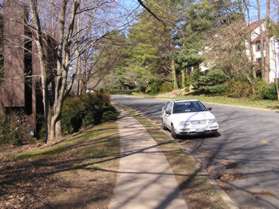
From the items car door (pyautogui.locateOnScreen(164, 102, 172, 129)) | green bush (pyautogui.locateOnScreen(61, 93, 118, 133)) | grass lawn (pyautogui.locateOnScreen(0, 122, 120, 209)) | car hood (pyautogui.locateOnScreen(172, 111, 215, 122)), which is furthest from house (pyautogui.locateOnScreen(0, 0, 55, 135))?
grass lawn (pyautogui.locateOnScreen(0, 122, 120, 209))

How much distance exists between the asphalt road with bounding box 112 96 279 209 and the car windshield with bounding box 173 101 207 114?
134 cm

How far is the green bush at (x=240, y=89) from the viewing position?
154 feet

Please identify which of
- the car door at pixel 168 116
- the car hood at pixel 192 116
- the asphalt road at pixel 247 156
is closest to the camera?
the asphalt road at pixel 247 156

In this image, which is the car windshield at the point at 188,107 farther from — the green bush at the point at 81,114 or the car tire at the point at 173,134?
the green bush at the point at 81,114

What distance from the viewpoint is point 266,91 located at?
43750mm

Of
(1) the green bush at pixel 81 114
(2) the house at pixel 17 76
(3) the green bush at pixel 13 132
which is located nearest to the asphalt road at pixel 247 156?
(1) the green bush at pixel 81 114

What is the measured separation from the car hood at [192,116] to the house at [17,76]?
277 inches

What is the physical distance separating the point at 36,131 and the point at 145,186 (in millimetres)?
17699

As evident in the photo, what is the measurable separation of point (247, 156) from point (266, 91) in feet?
104

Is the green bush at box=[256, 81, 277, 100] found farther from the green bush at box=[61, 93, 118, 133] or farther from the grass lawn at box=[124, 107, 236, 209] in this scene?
the grass lawn at box=[124, 107, 236, 209]

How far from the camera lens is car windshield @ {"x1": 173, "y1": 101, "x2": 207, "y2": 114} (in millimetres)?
19922

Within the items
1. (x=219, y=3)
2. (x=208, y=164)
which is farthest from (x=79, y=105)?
(x=219, y=3)

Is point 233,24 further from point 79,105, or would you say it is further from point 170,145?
point 170,145

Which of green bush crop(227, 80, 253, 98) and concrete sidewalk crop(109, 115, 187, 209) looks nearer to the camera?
concrete sidewalk crop(109, 115, 187, 209)
